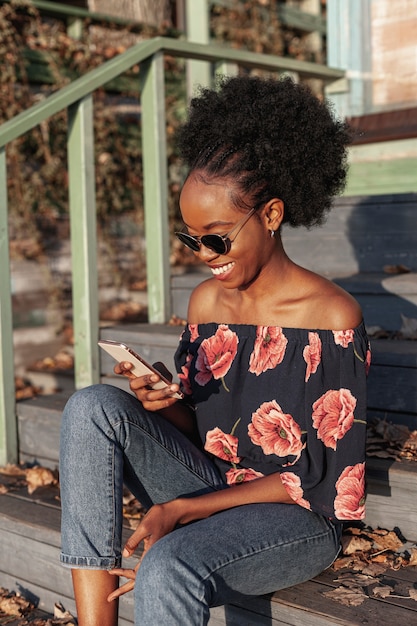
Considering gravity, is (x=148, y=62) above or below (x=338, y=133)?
above

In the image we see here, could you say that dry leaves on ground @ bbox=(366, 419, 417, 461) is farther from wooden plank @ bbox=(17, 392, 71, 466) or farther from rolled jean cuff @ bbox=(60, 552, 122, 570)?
wooden plank @ bbox=(17, 392, 71, 466)

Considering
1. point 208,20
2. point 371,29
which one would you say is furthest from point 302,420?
point 208,20

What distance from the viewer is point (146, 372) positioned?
2457 mm

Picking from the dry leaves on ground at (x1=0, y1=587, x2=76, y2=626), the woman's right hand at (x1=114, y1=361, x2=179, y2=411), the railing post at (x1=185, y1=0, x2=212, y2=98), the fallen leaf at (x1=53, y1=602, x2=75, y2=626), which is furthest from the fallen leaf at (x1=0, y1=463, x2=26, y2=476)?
the railing post at (x1=185, y1=0, x2=212, y2=98)

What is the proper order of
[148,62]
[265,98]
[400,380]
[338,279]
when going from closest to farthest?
1. [265,98]
2. [400,380]
3. [338,279]
4. [148,62]

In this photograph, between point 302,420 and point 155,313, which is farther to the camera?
point 155,313

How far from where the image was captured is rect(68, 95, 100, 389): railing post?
3924 millimetres

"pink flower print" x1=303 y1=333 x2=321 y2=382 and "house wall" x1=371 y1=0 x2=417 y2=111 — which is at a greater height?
"house wall" x1=371 y1=0 x2=417 y2=111

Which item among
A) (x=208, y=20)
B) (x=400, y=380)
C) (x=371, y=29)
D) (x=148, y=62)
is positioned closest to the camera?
Result: (x=400, y=380)

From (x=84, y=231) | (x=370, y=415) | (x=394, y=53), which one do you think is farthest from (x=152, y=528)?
(x=394, y=53)

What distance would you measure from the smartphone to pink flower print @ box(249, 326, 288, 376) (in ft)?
0.85

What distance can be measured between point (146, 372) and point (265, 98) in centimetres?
88

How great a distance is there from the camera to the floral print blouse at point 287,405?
2287 mm

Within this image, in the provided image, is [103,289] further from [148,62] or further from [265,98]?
[265,98]
